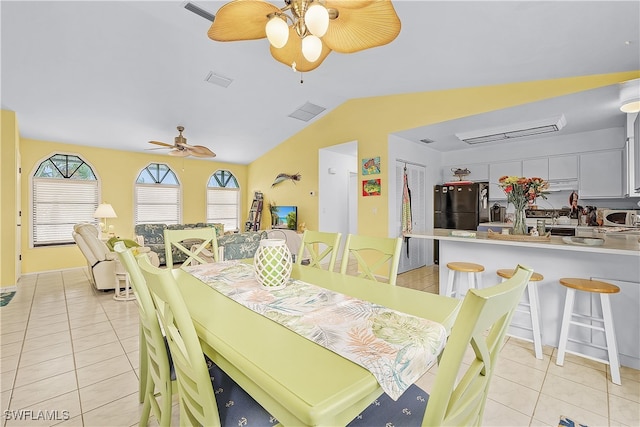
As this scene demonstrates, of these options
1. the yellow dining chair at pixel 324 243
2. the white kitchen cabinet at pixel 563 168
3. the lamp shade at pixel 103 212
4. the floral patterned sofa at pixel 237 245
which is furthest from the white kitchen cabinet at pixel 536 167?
the lamp shade at pixel 103 212

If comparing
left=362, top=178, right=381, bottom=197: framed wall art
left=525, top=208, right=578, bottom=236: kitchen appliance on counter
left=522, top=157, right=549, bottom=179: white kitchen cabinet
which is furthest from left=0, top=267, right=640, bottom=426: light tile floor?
left=522, top=157, right=549, bottom=179: white kitchen cabinet

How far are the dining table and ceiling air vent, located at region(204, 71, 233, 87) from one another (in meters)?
3.65

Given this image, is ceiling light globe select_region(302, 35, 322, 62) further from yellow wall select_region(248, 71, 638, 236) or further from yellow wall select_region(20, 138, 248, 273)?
yellow wall select_region(20, 138, 248, 273)

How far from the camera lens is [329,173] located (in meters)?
6.09

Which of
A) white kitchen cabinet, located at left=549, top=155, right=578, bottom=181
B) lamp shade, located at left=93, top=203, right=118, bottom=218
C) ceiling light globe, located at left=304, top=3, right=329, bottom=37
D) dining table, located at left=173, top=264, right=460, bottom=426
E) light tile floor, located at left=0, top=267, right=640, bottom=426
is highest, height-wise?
ceiling light globe, located at left=304, top=3, right=329, bottom=37

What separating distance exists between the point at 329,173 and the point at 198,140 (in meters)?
2.90

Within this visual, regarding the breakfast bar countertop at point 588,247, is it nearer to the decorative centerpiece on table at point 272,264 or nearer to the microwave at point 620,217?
the microwave at point 620,217

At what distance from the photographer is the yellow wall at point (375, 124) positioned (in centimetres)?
321

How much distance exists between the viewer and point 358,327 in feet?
3.19

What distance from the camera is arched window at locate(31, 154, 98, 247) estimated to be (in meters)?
5.33

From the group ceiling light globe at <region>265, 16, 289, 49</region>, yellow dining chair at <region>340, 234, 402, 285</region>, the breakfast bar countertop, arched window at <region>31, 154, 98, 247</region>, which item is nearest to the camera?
ceiling light globe at <region>265, 16, 289, 49</region>

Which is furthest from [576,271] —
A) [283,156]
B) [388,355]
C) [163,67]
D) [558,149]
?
[283,156]

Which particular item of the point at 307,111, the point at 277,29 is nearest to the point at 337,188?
the point at 307,111

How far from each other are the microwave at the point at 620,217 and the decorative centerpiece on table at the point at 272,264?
4733 mm
